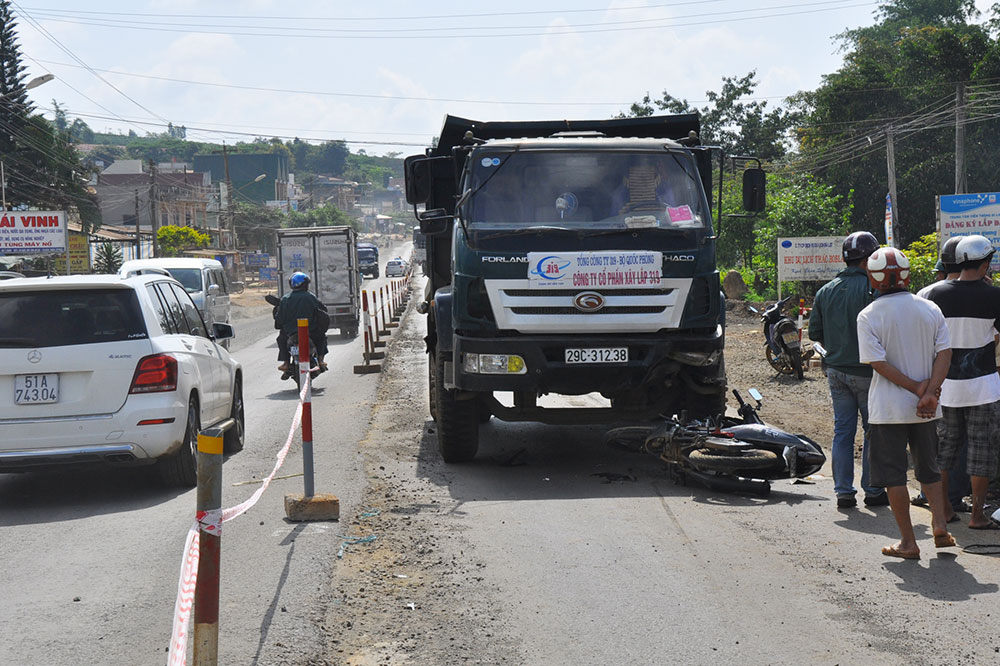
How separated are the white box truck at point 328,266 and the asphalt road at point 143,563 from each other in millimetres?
19436

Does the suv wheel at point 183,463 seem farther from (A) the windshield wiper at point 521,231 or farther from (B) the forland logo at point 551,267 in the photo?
(B) the forland logo at point 551,267

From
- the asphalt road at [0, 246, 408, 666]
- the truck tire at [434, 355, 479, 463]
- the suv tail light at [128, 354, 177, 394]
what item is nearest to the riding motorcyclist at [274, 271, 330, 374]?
the asphalt road at [0, 246, 408, 666]

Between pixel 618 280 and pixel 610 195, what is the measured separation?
87cm

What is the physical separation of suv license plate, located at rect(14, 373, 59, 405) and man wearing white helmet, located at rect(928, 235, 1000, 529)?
6.46m

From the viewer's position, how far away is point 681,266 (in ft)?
29.4

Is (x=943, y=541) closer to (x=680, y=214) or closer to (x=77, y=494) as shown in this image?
(x=680, y=214)

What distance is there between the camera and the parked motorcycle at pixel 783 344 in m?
16.6

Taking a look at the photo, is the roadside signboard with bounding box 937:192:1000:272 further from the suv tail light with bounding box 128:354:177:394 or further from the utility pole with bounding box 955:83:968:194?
the utility pole with bounding box 955:83:968:194

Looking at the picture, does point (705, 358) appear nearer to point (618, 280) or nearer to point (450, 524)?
point (618, 280)

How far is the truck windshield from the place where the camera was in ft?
30.3

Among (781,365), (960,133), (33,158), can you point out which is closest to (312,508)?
(781,365)

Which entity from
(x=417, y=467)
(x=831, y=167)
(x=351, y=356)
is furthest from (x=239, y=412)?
(x=831, y=167)

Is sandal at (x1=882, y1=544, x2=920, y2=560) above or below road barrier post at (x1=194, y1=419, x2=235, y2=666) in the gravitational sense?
below

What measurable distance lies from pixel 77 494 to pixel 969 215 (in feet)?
48.4
